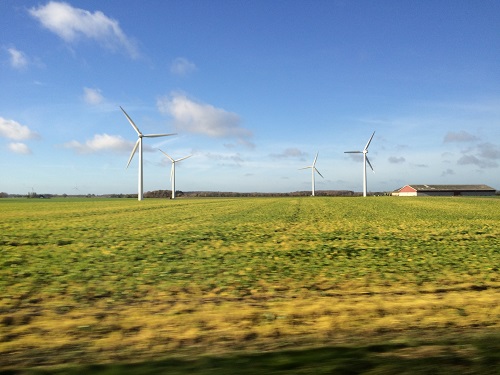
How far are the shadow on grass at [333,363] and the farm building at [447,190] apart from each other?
177087mm

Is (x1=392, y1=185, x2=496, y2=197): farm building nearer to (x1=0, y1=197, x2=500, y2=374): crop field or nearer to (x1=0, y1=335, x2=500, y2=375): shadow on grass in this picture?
(x1=0, y1=197, x2=500, y2=374): crop field

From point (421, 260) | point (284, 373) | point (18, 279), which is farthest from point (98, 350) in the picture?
point (421, 260)

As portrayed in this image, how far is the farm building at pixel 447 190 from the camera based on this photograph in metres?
173

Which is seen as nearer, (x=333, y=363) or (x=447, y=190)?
(x=333, y=363)

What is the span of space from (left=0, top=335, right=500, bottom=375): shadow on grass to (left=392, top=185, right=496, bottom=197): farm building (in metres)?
177

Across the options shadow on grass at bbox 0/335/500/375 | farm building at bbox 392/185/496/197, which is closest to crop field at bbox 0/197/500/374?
shadow on grass at bbox 0/335/500/375

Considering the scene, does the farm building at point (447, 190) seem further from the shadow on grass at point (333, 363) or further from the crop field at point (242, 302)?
the shadow on grass at point (333, 363)

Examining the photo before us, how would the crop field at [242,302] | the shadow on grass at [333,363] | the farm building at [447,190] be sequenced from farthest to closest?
the farm building at [447,190], the crop field at [242,302], the shadow on grass at [333,363]

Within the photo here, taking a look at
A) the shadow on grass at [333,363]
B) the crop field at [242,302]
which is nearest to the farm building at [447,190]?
the crop field at [242,302]

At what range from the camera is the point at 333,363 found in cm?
523

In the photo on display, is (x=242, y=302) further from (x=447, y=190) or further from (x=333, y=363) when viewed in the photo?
(x=447, y=190)

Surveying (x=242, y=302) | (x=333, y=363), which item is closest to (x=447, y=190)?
(x=242, y=302)

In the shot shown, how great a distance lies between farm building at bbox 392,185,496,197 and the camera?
173m

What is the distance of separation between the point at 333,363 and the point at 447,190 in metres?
188
